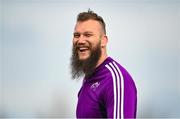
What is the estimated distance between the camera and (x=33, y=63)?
1.82m

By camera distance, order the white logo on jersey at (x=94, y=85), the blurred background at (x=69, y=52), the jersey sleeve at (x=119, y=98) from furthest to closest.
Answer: the blurred background at (x=69, y=52)
the white logo on jersey at (x=94, y=85)
the jersey sleeve at (x=119, y=98)

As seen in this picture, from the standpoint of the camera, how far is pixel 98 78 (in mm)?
1333

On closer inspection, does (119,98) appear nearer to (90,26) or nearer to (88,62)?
(88,62)

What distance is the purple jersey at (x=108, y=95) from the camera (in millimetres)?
1213

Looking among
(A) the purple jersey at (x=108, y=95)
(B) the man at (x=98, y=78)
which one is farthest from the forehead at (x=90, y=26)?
(A) the purple jersey at (x=108, y=95)

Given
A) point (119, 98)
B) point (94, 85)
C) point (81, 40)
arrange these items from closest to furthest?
point (119, 98) → point (94, 85) → point (81, 40)

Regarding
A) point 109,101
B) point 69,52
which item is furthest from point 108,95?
point 69,52

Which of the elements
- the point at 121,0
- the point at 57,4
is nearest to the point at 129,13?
the point at 121,0

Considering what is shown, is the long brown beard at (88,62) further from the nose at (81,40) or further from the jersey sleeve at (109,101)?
the jersey sleeve at (109,101)

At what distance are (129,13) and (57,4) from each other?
1.58 feet

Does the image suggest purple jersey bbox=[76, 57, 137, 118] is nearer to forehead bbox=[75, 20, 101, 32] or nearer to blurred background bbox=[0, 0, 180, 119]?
forehead bbox=[75, 20, 101, 32]

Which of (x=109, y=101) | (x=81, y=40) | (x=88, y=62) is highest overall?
(x=81, y=40)

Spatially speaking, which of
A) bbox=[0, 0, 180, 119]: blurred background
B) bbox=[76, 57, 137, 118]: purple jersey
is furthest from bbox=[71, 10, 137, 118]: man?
bbox=[0, 0, 180, 119]: blurred background

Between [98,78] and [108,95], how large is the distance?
0.42 ft
